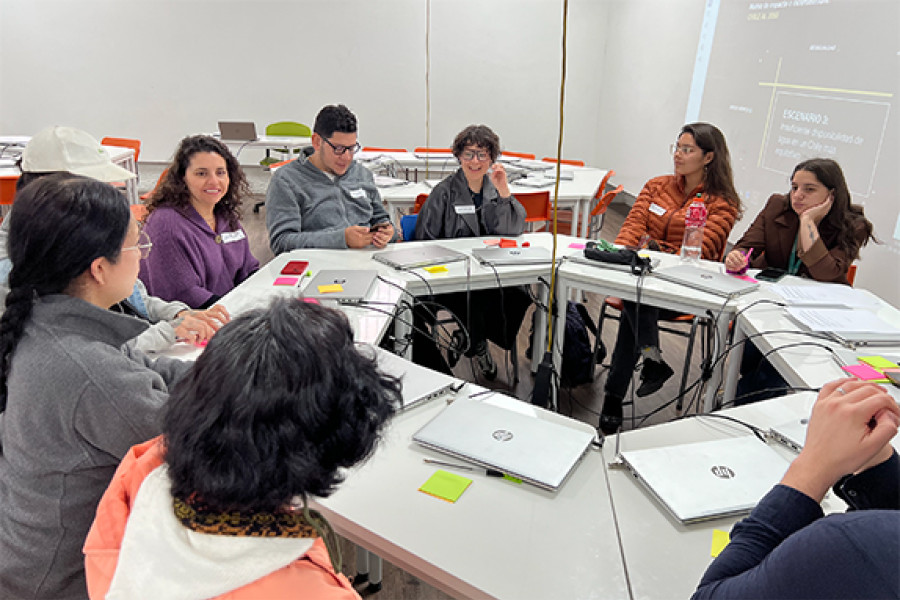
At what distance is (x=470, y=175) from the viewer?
2.95 metres

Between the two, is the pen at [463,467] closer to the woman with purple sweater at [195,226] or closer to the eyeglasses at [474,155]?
the woman with purple sweater at [195,226]

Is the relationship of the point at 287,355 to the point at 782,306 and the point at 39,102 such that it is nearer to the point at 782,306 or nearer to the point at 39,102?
the point at 782,306

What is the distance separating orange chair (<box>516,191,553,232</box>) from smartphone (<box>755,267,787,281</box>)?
1.65 meters

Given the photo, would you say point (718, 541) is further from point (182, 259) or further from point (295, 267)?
point (182, 259)

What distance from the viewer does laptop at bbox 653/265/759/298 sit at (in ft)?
7.20

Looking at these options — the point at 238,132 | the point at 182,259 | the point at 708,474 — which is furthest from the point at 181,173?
the point at 238,132

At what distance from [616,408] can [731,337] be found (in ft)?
2.17

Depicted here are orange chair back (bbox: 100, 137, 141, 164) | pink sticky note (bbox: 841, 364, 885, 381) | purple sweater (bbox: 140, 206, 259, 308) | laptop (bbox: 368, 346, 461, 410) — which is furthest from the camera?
orange chair back (bbox: 100, 137, 141, 164)

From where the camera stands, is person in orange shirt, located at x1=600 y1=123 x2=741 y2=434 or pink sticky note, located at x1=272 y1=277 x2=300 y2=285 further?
person in orange shirt, located at x1=600 y1=123 x2=741 y2=434

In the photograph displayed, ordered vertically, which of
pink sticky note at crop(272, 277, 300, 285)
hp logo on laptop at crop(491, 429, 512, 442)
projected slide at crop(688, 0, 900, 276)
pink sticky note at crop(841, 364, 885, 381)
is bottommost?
hp logo on laptop at crop(491, 429, 512, 442)

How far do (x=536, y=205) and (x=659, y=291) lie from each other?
5.69ft

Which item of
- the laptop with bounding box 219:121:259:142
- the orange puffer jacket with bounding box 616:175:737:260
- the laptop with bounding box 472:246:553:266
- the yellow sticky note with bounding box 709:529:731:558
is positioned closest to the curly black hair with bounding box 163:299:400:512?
the yellow sticky note with bounding box 709:529:731:558

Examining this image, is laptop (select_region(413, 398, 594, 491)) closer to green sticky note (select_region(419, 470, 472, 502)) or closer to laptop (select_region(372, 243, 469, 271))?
green sticky note (select_region(419, 470, 472, 502))

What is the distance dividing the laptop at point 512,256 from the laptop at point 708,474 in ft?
4.38
